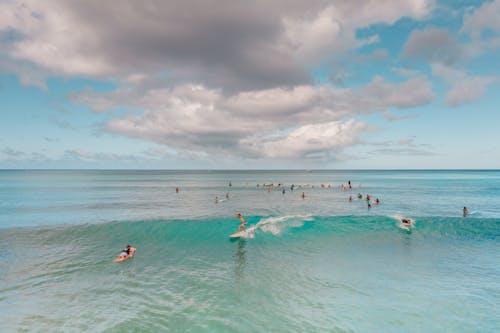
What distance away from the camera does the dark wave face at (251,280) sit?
1108cm

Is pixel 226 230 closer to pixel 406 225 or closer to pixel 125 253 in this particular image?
pixel 125 253

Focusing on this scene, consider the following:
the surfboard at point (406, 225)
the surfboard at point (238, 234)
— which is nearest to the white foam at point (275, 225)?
the surfboard at point (238, 234)

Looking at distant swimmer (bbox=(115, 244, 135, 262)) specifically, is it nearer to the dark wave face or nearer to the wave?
the dark wave face

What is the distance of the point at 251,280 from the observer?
49.3 feet

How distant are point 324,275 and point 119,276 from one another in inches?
476

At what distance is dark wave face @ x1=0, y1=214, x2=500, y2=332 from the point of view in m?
11.1

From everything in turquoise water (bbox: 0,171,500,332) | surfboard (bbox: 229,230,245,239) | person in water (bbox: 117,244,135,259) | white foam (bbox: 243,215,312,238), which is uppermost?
white foam (bbox: 243,215,312,238)

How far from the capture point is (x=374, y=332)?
1031 cm

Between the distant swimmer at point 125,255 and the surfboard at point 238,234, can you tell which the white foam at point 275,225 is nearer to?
the surfboard at point 238,234

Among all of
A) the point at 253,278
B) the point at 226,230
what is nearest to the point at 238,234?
the point at 226,230

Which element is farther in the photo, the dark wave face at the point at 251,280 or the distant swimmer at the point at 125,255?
the distant swimmer at the point at 125,255

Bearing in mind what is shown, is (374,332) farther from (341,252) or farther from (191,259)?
(191,259)

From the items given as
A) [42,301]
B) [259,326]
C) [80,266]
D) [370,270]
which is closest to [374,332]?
[259,326]

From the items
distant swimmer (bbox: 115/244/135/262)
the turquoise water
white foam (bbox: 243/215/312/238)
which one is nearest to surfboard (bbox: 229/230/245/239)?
white foam (bbox: 243/215/312/238)
